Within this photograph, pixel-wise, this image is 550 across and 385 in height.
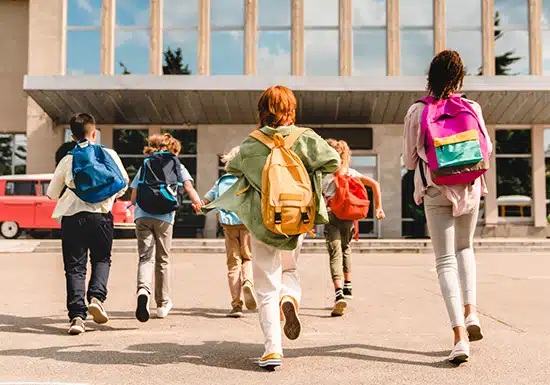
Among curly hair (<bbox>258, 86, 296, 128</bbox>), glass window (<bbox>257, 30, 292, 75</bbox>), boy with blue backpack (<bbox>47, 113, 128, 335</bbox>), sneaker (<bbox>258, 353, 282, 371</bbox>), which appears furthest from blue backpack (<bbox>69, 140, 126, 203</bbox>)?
glass window (<bbox>257, 30, 292, 75</bbox>)

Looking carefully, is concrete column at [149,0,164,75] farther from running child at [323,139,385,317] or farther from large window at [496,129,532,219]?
running child at [323,139,385,317]

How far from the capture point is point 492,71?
78.5 ft

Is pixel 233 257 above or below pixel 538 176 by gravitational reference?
below

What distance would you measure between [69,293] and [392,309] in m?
3.18

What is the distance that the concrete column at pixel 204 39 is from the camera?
2403 centimetres

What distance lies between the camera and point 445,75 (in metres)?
4.66

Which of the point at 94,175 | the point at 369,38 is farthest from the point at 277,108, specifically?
the point at 369,38

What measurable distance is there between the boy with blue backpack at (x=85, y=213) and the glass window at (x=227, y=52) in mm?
18502

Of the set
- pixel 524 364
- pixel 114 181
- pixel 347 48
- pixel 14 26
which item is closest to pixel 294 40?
pixel 347 48

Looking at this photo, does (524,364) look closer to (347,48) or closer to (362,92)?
(362,92)

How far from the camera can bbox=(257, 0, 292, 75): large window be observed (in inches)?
952

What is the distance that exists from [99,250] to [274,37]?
1939 centimetres

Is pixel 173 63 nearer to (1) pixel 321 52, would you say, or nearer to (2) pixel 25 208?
(1) pixel 321 52

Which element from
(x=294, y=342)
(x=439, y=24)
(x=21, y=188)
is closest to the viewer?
(x=294, y=342)
